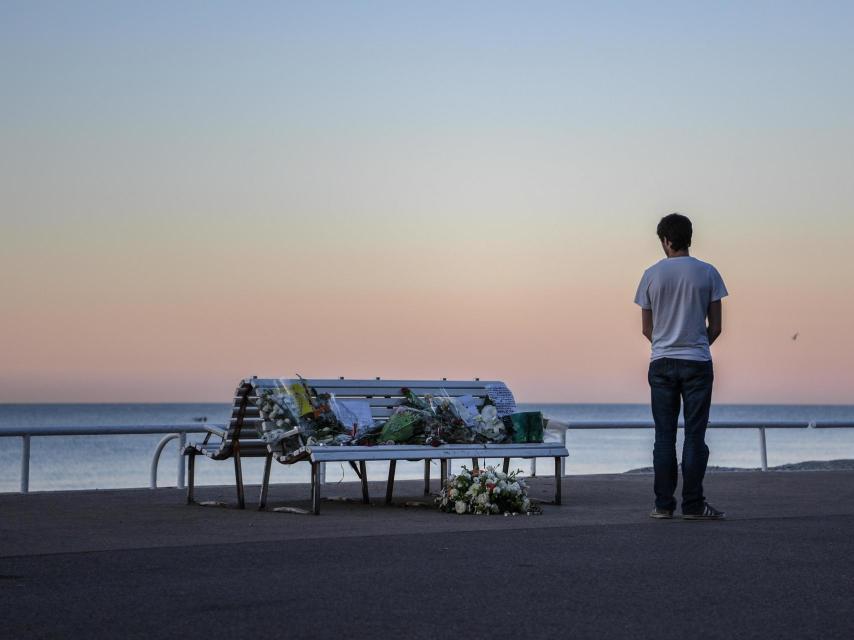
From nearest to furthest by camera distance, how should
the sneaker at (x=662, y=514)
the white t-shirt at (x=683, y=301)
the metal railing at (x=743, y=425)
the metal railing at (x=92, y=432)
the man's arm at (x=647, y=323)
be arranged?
the white t-shirt at (x=683, y=301), the sneaker at (x=662, y=514), the man's arm at (x=647, y=323), the metal railing at (x=92, y=432), the metal railing at (x=743, y=425)

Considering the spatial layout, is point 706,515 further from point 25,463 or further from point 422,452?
point 25,463

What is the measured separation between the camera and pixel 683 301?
9461mm

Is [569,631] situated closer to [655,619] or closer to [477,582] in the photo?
[655,619]

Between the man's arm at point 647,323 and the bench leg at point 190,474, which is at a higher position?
the man's arm at point 647,323

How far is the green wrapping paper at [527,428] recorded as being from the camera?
11625 millimetres

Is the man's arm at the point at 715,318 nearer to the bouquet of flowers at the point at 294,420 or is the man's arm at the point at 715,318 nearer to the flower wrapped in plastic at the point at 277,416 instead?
the bouquet of flowers at the point at 294,420

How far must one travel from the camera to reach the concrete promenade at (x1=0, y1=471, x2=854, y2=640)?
5184 mm

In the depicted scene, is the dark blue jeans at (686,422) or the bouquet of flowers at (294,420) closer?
the dark blue jeans at (686,422)

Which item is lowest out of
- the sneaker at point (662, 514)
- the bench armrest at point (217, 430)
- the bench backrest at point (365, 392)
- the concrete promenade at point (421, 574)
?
the concrete promenade at point (421, 574)

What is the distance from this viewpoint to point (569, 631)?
5.04m

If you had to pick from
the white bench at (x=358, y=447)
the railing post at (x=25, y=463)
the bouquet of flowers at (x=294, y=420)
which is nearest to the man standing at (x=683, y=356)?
the white bench at (x=358, y=447)

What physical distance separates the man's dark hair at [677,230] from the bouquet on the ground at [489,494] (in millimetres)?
2274

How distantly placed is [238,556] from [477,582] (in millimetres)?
1632

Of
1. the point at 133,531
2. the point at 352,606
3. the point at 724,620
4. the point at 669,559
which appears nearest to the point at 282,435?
the point at 133,531
